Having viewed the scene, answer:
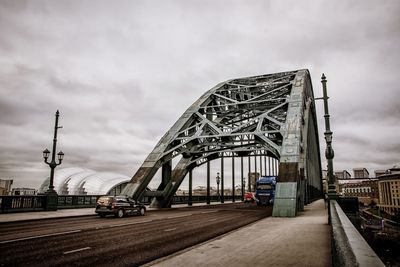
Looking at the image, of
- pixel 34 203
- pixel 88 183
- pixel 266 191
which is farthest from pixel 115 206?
pixel 88 183

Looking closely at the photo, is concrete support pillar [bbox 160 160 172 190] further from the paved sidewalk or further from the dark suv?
the paved sidewalk

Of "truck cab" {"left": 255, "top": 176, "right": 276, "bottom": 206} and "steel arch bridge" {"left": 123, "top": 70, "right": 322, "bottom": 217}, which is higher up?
"steel arch bridge" {"left": 123, "top": 70, "right": 322, "bottom": 217}

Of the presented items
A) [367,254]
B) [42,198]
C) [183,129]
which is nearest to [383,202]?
[183,129]

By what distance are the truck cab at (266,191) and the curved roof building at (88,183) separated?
34.3m

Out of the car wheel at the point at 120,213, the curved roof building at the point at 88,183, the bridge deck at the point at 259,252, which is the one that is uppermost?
the curved roof building at the point at 88,183

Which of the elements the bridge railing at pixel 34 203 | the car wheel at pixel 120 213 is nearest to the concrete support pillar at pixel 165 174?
the bridge railing at pixel 34 203

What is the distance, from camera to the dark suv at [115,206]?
1951cm

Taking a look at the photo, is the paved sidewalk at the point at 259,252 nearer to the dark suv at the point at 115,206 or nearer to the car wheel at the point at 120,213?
the dark suv at the point at 115,206

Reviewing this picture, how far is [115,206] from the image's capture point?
19.7 m

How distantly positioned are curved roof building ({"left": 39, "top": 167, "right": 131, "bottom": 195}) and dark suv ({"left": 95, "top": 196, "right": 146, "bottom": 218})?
43.6 meters

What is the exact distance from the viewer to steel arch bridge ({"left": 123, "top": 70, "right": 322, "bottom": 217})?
2336 cm

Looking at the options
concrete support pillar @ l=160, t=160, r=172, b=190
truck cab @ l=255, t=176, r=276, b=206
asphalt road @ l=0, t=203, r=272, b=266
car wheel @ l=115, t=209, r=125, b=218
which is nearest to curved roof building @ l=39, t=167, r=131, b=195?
truck cab @ l=255, t=176, r=276, b=206

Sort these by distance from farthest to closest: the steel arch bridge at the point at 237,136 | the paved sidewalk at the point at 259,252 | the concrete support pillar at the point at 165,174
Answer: the concrete support pillar at the point at 165,174, the steel arch bridge at the point at 237,136, the paved sidewalk at the point at 259,252

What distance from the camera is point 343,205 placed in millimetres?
16281
